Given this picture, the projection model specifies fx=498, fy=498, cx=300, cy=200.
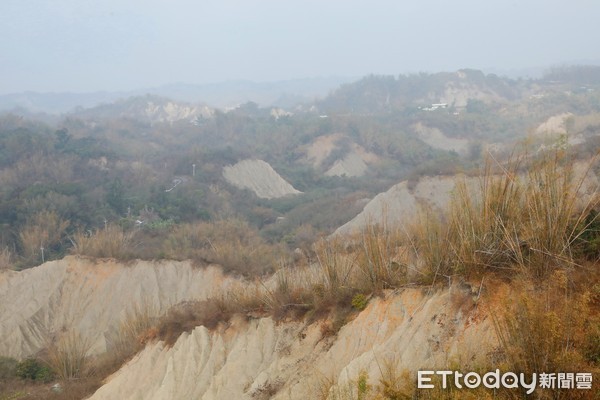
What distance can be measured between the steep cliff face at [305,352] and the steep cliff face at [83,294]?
907 cm

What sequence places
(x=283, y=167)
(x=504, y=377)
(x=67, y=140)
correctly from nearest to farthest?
1. (x=504, y=377)
2. (x=67, y=140)
3. (x=283, y=167)

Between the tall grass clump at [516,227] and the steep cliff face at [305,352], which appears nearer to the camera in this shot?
the tall grass clump at [516,227]

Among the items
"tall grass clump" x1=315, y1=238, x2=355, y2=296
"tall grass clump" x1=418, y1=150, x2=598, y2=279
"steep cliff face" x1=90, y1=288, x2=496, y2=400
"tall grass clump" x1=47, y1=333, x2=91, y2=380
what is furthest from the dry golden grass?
"tall grass clump" x1=418, y1=150, x2=598, y2=279

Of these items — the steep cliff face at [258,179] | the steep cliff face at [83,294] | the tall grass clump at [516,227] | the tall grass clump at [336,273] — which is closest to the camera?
the tall grass clump at [516,227]

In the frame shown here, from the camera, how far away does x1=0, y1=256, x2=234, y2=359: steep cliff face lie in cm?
2148

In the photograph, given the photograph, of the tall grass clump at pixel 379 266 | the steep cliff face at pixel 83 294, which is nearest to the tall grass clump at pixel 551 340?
the tall grass clump at pixel 379 266

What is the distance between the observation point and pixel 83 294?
22.8 metres

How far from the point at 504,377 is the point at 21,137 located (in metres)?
62.6

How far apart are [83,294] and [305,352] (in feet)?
56.0

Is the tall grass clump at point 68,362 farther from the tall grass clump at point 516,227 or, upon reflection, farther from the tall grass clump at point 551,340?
the tall grass clump at point 551,340

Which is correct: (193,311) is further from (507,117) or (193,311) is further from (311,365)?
(507,117)

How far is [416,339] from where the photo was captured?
697cm

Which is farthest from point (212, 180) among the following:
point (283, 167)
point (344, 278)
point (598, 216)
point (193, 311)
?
point (598, 216)

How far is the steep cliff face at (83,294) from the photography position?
21.5 meters
